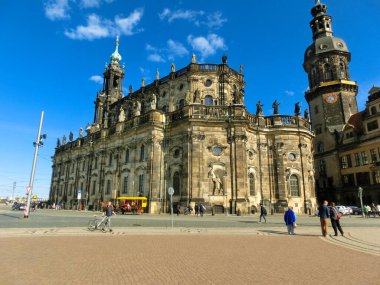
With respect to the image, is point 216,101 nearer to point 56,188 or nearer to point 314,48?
point 314,48

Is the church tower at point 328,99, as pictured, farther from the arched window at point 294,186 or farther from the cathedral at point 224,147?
the arched window at point 294,186

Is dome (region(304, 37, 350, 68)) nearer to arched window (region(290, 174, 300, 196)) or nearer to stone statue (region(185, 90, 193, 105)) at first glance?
arched window (region(290, 174, 300, 196))

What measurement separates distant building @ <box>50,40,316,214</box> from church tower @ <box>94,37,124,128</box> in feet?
42.5

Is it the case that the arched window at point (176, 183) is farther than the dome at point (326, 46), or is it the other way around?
the dome at point (326, 46)

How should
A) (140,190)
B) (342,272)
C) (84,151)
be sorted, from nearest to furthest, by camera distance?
(342,272) → (140,190) → (84,151)

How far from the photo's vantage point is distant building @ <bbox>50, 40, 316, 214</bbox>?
32688 millimetres

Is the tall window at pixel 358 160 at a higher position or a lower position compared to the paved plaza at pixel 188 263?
higher

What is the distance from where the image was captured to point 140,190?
36.8 m

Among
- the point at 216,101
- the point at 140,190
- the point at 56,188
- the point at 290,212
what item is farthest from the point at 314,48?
the point at 56,188

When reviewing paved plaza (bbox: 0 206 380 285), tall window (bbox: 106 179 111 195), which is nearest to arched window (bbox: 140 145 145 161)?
tall window (bbox: 106 179 111 195)

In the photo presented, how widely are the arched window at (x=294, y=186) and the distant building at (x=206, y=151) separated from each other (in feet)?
0.41

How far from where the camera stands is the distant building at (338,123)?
46344 mm

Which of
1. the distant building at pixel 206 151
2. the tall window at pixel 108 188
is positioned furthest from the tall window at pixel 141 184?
the tall window at pixel 108 188

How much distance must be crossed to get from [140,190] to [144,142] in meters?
6.49
